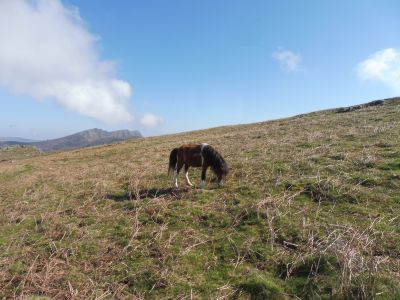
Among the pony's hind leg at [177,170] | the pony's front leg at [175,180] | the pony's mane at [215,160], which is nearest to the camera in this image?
the pony's mane at [215,160]

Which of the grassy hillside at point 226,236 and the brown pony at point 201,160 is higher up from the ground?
the brown pony at point 201,160

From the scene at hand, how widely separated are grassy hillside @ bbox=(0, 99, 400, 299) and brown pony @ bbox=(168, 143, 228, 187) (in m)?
0.71

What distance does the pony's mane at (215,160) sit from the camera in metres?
14.8

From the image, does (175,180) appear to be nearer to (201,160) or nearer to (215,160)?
(201,160)

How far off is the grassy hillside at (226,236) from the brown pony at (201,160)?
0.71m

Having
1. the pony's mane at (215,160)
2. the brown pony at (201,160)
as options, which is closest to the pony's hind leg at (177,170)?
the brown pony at (201,160)

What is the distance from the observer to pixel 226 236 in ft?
32.9

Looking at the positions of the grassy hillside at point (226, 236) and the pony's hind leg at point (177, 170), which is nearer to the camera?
the grassy hillside at point (226, 236)

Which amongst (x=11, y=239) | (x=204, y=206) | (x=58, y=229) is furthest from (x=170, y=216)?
(x=11, y=239)

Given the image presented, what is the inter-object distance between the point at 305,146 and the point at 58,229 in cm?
1452

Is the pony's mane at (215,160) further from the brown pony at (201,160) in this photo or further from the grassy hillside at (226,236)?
the grassy hillside at (226,236)

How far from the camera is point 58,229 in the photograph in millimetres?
11844

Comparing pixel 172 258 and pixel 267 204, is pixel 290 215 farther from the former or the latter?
pixel 172 258

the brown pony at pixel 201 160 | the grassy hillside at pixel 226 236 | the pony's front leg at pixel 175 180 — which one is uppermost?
the brown pony at pixel 201 160
